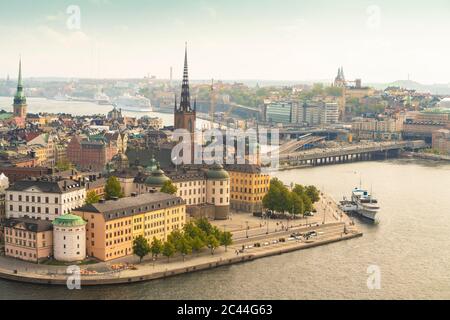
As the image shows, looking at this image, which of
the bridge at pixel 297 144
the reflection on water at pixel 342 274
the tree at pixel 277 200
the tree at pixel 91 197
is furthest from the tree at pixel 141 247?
the bridge at pixel 297 144

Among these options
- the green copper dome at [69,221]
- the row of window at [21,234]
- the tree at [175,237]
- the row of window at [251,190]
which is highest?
the green copper dome at [69,221]

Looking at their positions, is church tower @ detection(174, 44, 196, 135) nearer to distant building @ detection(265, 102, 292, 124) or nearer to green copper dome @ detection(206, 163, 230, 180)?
green copper dome @ detection(206, 163, 230, 180)

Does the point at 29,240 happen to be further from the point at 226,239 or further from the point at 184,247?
the point at 226,239

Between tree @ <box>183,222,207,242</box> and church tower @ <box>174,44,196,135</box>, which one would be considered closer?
tree @ <box>183,222,207,242</box>

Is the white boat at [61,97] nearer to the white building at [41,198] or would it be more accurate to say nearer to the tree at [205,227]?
the white building at [41,198]

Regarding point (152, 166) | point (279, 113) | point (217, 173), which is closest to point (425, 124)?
point (279, 113)

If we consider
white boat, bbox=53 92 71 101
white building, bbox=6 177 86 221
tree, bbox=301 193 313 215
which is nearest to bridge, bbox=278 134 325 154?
tree, bbox=301 193 313 215
